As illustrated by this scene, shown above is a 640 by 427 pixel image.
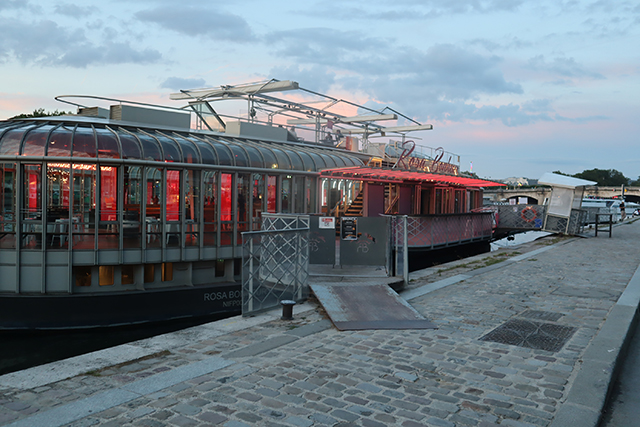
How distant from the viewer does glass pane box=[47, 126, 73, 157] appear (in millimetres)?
13586

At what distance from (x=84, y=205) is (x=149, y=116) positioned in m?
5.32

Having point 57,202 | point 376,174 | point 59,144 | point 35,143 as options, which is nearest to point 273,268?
point 57,202

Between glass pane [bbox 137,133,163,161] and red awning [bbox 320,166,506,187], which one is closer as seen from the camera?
glass pane [bbox 137,133,163,161]

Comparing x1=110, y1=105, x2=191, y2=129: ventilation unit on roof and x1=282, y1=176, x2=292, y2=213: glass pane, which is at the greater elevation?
x1=110, y1=105, x2=191, y2=129: ventilation unit on roof

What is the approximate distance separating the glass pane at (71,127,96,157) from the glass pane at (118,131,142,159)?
796 millimetres

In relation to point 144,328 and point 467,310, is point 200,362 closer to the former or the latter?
point 467,310

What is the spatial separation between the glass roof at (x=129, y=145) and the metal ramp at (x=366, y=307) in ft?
25.2

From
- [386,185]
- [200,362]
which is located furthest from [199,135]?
[200,362]

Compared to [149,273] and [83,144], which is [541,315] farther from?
[83,144]

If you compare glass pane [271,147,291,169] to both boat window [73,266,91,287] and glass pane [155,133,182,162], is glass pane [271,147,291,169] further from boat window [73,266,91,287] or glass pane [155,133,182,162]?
boat window [73,266,91,287]

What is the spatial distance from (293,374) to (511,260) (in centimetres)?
1345

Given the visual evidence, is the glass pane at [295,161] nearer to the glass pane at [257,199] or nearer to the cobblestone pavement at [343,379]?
the glass pane at [257,199]

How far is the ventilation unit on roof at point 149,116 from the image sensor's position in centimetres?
1730

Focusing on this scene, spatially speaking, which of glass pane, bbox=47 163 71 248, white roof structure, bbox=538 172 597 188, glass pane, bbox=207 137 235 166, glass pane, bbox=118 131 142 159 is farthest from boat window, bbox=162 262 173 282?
white roof structure, bbox=538 172 597 188
